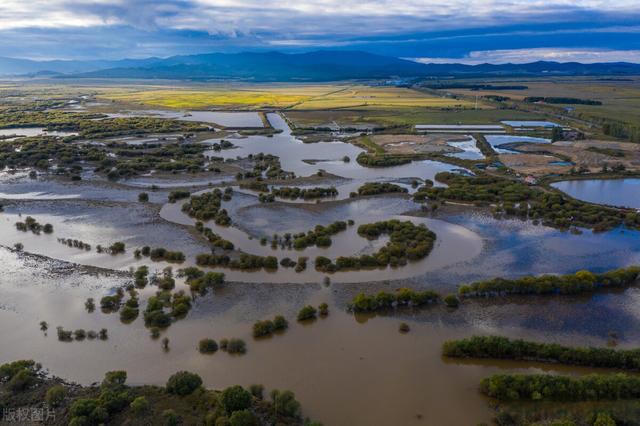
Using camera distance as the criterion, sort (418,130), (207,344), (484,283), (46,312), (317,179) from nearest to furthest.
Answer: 1. (207,344)
2. (46,312)
3. (484,283)
4. (317,179)
5. (418,130)

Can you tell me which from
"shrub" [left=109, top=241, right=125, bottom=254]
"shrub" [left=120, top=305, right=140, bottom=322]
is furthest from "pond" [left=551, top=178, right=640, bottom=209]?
"shrub" [left=109, top=241, right=125, bottom=254]

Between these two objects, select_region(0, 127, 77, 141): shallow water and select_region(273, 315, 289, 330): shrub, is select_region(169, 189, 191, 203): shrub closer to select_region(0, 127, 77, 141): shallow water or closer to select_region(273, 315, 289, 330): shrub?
select_region(273, 315, 289, 330): shrub

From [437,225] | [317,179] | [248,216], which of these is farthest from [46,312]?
[317,179]

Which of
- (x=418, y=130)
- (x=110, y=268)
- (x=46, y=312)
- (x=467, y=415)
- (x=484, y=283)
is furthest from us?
(x=418, y=130)

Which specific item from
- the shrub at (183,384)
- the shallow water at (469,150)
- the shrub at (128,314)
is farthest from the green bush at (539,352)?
the shallow water at (469,150)

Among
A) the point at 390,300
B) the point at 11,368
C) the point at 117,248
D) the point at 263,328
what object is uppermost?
the point at 117,248

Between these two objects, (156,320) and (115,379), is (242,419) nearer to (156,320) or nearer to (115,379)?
(115,379)

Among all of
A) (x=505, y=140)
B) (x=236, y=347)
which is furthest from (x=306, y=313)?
(x=505, y=140)

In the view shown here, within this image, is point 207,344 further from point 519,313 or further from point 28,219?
point 28,219
